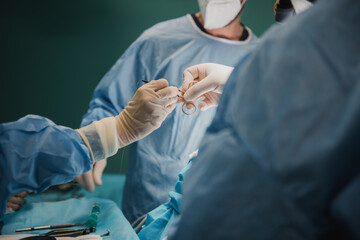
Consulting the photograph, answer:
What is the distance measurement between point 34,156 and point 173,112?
32.4 inches

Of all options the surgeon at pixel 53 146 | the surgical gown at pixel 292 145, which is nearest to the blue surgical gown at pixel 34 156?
the surgeon at pixel 53 146

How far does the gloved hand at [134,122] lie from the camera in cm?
123

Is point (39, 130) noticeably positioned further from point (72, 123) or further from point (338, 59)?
point (72, 123)

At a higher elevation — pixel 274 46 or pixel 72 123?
pixel 274 46

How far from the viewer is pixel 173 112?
1.66 metres

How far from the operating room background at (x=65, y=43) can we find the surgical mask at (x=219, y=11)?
86cm

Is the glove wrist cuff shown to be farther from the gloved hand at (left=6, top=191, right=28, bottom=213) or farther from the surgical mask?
the surgical mask

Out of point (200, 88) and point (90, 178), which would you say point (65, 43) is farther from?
point (200, 88)

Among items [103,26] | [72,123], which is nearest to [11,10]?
[103,26]

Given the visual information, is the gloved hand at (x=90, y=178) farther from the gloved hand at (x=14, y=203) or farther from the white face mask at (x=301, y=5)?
the white face mask at (x=301, y=5)

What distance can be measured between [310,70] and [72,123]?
2371 millimetres

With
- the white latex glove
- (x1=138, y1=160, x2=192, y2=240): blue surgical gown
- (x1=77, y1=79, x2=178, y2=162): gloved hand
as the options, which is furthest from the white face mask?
(x1=138, y1=160, x2=192, y2=240): blue surgical gown

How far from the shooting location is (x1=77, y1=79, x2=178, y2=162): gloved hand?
1.23 metres

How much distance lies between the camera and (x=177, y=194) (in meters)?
1.11
